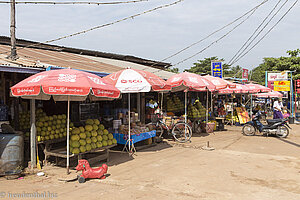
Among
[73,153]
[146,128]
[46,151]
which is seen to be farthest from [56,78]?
[146,128]

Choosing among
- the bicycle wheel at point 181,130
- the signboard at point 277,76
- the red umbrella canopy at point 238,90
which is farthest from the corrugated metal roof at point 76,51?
the signboard at point 277,76

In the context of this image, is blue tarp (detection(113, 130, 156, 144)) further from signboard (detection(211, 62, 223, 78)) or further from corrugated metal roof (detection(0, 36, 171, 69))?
signboard (detection(211, 62, 223, 78))

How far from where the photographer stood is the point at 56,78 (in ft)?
17.5

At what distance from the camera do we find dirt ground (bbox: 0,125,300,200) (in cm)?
459

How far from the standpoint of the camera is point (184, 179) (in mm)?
5438

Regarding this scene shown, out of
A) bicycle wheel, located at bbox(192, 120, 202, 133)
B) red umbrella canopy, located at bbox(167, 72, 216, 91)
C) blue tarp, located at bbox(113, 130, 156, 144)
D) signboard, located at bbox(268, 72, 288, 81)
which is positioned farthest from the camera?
signboard, located at bbox(268, 72, 288, 81)

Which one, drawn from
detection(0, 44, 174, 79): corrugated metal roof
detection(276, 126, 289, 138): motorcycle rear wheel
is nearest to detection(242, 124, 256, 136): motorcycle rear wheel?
detection(276, 126, 289, 138): motorcycle rear wheel

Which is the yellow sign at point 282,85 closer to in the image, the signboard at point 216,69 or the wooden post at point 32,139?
the signboard at point 216,69

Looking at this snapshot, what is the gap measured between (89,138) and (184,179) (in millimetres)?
2692

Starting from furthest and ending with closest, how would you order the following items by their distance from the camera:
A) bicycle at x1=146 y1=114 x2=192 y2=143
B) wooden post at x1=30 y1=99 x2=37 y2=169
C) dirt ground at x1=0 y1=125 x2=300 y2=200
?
bicycle at x1=146 y1=114 x2=192 y2=143 → wooden post at x1=30 y1=99 x2=37 y2=169 → dirt ground at x1=0 y1=125 x2=300 y2=200

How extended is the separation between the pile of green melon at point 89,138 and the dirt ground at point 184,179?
2.09 ft

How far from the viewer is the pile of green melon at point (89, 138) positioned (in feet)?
20.0

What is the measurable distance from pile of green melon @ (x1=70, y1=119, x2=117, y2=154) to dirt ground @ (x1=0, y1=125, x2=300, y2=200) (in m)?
0.64

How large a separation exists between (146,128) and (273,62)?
26971mm
